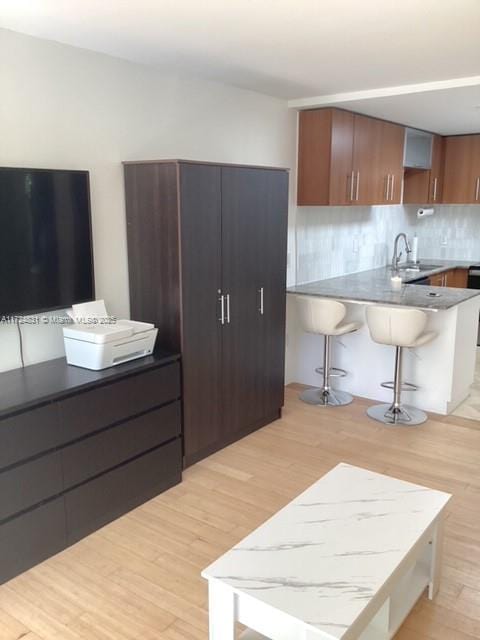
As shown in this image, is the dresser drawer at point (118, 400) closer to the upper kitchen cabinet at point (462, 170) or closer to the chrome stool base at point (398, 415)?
the chrome stool base at point (398, 415)

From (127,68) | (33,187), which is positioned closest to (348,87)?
(127,68)

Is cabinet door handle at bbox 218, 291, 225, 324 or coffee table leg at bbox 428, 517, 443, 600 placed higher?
cabinet door handle at bbox 218, 291, 225, 324

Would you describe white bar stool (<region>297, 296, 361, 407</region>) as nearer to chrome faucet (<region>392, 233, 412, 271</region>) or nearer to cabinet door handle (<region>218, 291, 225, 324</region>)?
cabinet door handle (<region>218, 291, 225, 324</region>)

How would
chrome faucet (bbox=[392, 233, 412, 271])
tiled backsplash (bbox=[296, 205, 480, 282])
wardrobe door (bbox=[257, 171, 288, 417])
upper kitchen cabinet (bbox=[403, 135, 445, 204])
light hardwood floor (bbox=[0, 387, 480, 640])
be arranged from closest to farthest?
light hardwood floor (bbox=[0, 387, 480, 640]) → wardrobe door (bbox=[257, 171, 288, 417]) → tiled backsplash (bbox=[296, 205, 480, 282]) → chrome faucet (bbox=[392, 233, 412, 271]) → upper kitchen cabinet (bbox=[403, 135, 445, 204])

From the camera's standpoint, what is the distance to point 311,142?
4.82 m

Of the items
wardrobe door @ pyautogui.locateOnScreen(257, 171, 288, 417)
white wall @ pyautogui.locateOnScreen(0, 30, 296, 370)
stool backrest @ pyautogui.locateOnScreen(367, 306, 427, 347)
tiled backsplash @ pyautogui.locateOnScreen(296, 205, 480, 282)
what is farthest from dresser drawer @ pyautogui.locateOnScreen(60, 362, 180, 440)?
tiled backsplash @ pyautogui.locateOnScreen(296, 205, 480, 282)

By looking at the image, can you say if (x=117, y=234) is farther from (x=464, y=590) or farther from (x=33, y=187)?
(x=464, y=590)

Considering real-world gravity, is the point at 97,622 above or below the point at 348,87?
below

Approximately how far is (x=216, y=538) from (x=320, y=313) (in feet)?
7.13

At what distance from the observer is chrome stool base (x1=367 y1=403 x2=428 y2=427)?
4398 mm

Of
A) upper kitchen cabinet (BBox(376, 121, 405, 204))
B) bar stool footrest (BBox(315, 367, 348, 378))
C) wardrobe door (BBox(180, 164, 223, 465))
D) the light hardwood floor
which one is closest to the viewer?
the light hardwood floor

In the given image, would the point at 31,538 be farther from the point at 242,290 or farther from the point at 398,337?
the point at 398,337

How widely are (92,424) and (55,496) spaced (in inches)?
14.7

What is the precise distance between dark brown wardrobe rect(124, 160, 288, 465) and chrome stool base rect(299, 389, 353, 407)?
2.37 feet
